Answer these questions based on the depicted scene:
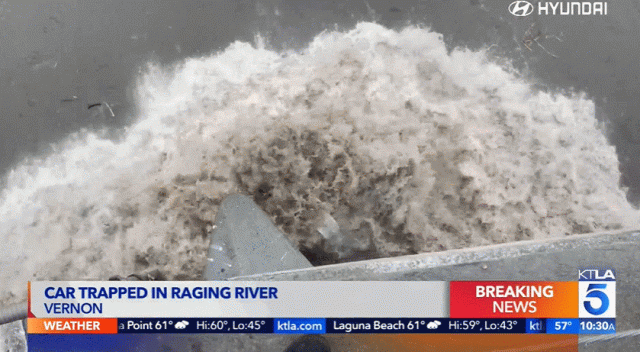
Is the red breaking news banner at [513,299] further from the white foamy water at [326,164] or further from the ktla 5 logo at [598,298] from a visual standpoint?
the white foamy water at [326,164]

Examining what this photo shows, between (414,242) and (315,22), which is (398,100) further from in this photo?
(414,242)

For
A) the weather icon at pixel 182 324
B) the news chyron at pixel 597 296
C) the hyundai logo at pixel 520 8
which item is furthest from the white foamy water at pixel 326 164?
the news chyron at pixel 597 296

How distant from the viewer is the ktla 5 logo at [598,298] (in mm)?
2789

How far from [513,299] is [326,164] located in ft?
5.37

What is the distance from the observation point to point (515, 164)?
3.65 m

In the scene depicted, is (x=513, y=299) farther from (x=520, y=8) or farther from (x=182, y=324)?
(x=520, y=8)

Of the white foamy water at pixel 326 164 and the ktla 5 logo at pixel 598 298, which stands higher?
the white foamy water at pixel 326 164

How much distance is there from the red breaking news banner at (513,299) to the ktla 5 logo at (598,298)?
0.05m

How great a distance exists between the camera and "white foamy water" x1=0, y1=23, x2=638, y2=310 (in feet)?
11.6

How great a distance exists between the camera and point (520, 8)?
3.62 m

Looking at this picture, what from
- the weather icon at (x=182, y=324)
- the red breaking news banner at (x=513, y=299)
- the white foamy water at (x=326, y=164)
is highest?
the white foamy water at (x=326, y=164)

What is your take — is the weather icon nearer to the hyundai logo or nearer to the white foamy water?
the white foamy water

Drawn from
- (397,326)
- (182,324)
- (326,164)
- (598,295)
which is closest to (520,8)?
(326,164)

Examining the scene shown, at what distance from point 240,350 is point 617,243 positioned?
8.14 ft
